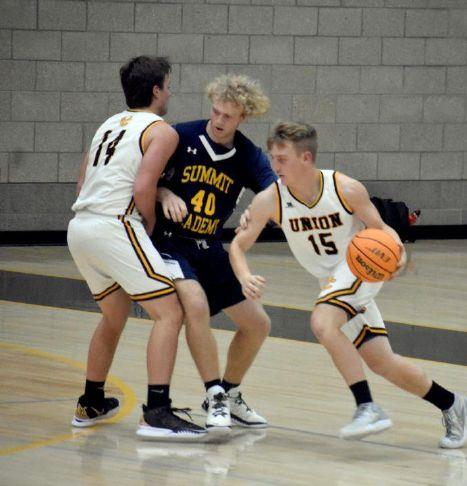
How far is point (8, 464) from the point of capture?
4.70 m

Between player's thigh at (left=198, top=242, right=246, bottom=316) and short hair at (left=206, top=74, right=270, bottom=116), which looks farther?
player's thigh at (left=198, top=242, right=246, bottom=316)

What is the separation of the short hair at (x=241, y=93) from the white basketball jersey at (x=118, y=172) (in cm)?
28

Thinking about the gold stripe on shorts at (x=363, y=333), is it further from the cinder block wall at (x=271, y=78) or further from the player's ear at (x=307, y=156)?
the cinder block wall at (x=271, y=78)

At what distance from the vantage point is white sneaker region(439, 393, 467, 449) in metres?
5.11

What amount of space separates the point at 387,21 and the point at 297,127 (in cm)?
806

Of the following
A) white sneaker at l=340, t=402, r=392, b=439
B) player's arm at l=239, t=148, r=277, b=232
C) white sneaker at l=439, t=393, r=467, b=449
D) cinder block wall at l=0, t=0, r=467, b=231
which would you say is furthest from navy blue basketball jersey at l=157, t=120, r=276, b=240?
cinder block wall at l=0, t=0, r=467, b=231

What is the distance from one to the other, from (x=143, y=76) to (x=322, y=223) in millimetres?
971

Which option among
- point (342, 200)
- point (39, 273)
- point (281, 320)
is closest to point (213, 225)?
point (342, 200)

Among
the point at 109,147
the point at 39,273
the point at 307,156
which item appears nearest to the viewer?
the point at 307,156

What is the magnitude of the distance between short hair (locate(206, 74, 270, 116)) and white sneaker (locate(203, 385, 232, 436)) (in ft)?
3.80

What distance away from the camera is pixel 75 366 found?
671cm

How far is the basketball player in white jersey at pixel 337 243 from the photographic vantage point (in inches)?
199

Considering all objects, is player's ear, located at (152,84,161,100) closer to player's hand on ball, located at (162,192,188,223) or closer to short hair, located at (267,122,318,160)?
player's hand on ball, located at (162,192,188,223)

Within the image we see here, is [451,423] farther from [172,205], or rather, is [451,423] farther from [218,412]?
[172,205]
